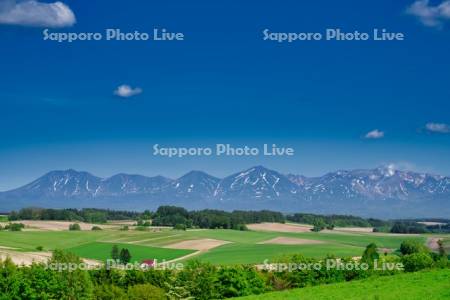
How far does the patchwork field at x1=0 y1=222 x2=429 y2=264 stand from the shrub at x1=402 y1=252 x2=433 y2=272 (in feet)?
78.3

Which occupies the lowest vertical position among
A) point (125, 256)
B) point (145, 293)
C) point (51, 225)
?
point (145, 293)

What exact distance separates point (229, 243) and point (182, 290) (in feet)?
181

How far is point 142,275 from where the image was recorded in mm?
74875

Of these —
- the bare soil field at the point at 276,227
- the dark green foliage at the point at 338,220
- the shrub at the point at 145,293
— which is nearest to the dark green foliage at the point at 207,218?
the bare soil field at the point at 276,227

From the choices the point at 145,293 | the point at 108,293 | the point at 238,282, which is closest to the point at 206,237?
the point at 238,282

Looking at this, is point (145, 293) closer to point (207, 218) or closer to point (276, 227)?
point (207, 218)

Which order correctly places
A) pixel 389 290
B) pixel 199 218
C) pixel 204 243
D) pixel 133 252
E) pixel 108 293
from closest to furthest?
1. pixel 389 290
2. pixel 108 293
3. pixel 133 252
4. pixel 204 243
5. pixel 199 218

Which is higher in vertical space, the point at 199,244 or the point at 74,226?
the point at 74,226

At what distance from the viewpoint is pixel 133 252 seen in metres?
113

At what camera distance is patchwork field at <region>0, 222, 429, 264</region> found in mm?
108062

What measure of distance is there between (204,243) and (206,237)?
23.6 ft

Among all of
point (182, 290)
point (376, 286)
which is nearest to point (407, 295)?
point (376, 286)

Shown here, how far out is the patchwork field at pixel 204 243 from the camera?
108 metres

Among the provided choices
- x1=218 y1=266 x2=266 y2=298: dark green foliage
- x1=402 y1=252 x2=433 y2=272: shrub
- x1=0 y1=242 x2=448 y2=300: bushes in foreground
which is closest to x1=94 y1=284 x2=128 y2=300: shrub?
x1=0 y1=242 x2=448 y2=300: bushes in foreground
